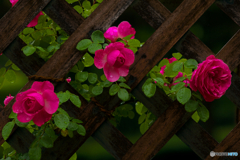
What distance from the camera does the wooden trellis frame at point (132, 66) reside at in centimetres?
81

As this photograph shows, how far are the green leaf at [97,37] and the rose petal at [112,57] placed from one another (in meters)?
0.10

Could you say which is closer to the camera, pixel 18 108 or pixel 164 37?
Result: pixel 18 108

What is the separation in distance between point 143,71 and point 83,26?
11.6 inches

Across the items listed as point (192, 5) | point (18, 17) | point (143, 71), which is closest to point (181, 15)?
point (192, 5)

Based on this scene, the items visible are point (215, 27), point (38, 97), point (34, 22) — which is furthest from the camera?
point (215, 27)

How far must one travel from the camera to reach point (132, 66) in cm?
83

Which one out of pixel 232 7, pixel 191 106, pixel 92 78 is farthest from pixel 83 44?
pixel 232 7

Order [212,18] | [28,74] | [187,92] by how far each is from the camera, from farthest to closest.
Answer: [212,18]
[28,74]
[187,92]

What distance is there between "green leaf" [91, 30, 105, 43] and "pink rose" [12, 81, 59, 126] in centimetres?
24

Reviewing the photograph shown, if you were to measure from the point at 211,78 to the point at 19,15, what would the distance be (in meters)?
0.76

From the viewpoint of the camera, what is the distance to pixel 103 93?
835 millimetres

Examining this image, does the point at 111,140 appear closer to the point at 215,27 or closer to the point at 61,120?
the point at 61,120

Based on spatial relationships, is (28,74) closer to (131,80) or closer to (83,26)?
(83,26)

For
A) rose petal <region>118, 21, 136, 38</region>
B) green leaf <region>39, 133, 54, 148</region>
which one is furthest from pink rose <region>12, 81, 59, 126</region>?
rose petal <region>118, 21, 136, 38</region>
